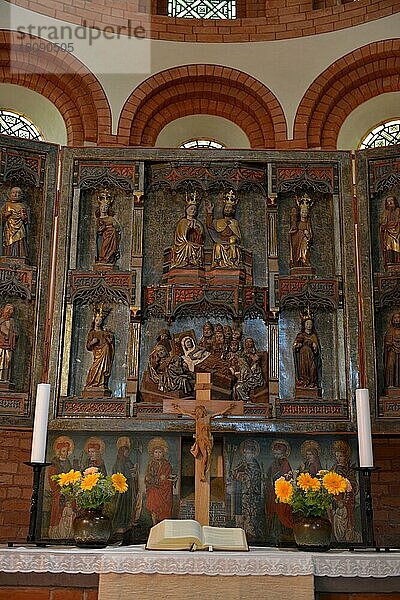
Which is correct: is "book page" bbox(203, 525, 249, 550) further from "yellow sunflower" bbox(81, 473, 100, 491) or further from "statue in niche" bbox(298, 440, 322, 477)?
"statue in niche" bbox(298, 440, 322, 477)

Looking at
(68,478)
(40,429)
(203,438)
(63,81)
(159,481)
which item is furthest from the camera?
(63,81)

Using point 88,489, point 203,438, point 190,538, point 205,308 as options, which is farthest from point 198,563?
point 205,308

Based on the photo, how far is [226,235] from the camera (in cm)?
958

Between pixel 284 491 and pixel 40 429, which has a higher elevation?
pixel 40 429

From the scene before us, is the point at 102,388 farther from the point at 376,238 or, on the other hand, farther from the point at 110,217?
the point at 376,238

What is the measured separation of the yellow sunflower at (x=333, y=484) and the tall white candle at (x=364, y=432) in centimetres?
75

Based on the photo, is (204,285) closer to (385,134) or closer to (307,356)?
(307,356)

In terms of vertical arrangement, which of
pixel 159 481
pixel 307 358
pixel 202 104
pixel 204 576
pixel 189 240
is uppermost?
pixel 202 104

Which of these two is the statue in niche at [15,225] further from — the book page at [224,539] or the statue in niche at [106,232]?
the book page at [224,539]

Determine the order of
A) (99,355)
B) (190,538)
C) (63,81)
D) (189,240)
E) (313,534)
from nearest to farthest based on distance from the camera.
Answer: (190,538) → (313,534) → (99,355) → (189,240) → (63,81)

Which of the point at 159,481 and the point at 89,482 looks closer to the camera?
the point at 89,482

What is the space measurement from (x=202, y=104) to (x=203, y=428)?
6261 millimetres

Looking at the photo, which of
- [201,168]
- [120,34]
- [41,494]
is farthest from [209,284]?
[120,34]

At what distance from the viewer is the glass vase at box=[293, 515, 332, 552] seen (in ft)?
19.4
